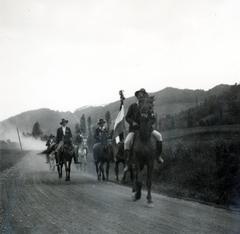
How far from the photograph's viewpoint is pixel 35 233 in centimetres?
886

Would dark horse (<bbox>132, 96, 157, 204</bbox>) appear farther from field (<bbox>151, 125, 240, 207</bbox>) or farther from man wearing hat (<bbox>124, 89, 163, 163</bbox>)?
field (<bbox>151, 125, 240, 207</bbox>)

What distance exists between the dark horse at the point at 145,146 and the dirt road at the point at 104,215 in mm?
642

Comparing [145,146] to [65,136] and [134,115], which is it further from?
[65,136]

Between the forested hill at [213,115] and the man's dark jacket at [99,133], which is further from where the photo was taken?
the forested hill at [213,115]

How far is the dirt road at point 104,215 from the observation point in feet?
31.2

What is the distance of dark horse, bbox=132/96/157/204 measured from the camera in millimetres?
13883

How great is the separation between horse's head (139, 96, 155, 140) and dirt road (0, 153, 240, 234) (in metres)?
1.98

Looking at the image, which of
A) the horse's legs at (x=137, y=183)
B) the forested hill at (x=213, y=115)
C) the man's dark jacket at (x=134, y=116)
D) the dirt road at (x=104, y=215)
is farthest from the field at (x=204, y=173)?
the forested hill at (x=213, y=115)

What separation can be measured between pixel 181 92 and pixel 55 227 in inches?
7174

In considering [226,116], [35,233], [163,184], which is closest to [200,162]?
[163,184]

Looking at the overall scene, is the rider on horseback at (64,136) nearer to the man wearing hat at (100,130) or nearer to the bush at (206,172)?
the man wearing hat at (100,130)

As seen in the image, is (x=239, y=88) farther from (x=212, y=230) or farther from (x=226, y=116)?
(x=212, y=230)

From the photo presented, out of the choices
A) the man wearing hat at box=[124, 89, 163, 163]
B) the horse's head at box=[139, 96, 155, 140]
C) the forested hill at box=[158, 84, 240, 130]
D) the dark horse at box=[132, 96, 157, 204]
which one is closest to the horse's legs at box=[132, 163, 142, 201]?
the dark horse at box=[132, 96, 157, 204]

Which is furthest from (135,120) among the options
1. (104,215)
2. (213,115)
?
(213,115)
